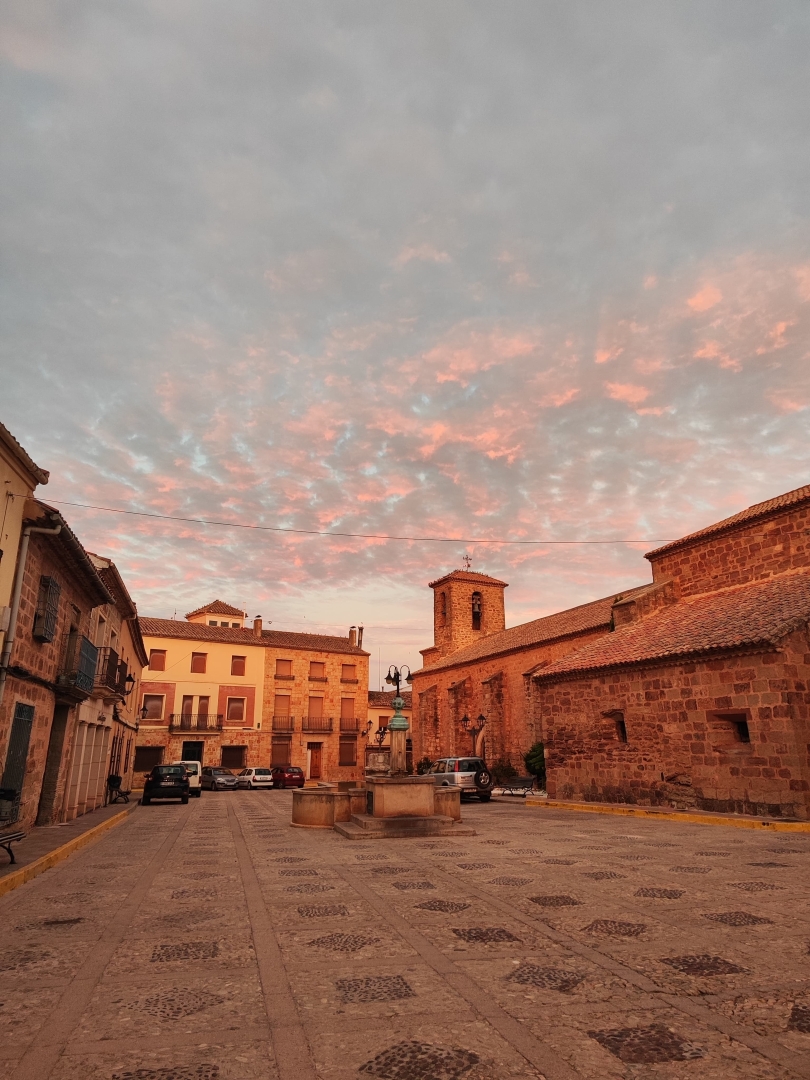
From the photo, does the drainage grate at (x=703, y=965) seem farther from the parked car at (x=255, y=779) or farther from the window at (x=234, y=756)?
the window at (x=234, y=756)

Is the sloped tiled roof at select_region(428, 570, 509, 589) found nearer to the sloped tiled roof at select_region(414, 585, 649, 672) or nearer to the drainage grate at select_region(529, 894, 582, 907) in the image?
the sloped tiled roof at select_region(414, 585, 649, 672)

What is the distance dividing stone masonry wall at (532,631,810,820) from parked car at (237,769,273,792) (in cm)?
1787

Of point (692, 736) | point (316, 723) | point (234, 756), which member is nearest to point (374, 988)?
point (692, 736)

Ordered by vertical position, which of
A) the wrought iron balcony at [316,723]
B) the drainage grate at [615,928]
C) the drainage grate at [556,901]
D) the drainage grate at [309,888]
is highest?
the wrought iron balcony at [316,723]

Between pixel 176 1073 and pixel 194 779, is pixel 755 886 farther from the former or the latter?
pixel 194 779

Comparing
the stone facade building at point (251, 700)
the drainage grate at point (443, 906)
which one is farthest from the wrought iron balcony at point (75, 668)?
the stone facade building at point (251, 700)

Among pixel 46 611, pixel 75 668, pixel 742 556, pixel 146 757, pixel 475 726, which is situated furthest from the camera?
pixel 146 757

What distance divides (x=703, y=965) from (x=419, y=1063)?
2236 mm

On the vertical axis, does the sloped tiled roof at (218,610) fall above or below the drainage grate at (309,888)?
above

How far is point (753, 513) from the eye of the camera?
57.9 ft

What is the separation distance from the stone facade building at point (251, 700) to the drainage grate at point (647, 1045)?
3650 centimetres

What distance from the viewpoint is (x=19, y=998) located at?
12.6ft

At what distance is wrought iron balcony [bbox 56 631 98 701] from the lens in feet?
42.4

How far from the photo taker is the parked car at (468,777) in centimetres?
2189
